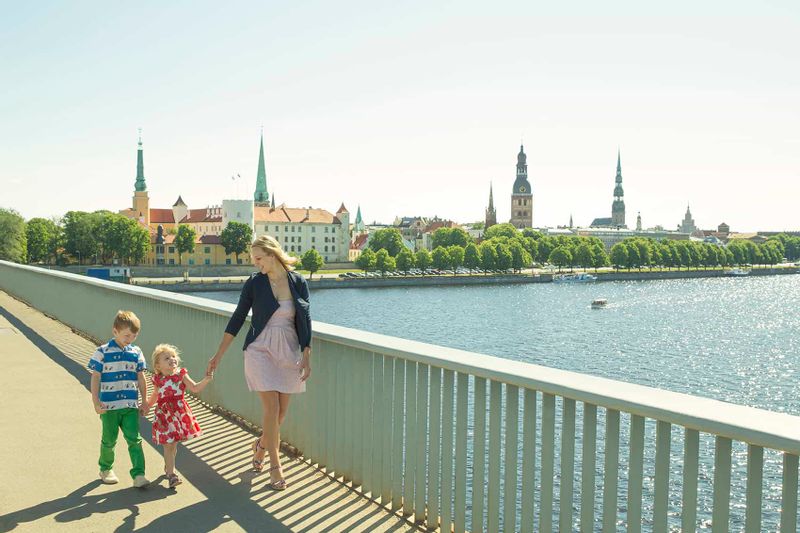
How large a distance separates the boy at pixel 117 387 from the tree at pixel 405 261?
132 m

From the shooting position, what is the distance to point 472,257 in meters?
146

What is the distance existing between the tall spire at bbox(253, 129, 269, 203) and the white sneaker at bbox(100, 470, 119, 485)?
631ft

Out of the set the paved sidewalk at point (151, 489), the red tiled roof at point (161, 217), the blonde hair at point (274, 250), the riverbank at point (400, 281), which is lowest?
Answer: the riverbank at point (400, 281)

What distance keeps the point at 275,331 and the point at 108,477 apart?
150 centimetres

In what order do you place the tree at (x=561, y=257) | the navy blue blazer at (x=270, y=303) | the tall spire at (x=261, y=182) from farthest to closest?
the tall spire at (x=261, y=182), the tree at (x=561, y=257), the navy blue blazer at (x=270, y=303)

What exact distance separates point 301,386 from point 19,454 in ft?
7.66

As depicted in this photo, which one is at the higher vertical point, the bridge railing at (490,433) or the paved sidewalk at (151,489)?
the bridge railing at (490,433)

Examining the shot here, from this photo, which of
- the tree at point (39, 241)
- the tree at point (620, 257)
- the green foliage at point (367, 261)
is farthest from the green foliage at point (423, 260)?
the tree at point (39, 241)

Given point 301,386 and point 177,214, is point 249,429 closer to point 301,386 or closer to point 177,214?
point 301,386

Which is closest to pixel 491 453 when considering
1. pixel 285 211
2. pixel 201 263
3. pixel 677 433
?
pixel 677 433

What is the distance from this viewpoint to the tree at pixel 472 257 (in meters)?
146

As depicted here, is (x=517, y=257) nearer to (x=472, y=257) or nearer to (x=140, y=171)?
(x=472, y=257)

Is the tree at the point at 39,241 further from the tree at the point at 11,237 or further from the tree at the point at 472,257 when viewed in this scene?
the tree at the point at 472,257

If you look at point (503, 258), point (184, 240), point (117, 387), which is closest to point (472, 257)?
point (503, 258)
